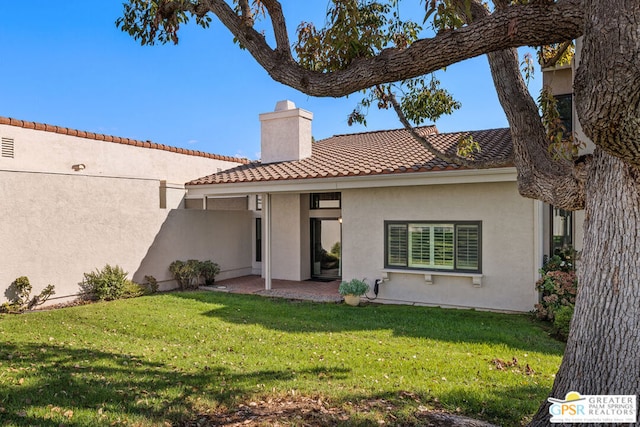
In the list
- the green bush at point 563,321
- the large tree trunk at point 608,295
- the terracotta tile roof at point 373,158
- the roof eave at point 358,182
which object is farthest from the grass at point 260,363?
the terracotta tile roof at point 373,158

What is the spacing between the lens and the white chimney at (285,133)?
16.5m

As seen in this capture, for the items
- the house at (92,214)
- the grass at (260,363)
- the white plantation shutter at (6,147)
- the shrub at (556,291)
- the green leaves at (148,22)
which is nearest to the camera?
the grass at (260,363)

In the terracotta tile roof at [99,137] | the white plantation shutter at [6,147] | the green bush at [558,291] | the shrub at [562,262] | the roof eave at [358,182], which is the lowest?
the green bush at [558,291]

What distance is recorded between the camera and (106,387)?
5230mm

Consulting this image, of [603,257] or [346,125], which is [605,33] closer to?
[603,257]

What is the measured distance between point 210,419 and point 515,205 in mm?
9166

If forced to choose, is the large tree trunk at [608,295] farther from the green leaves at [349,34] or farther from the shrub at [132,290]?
the shrub at [132,290]

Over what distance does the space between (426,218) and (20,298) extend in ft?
35.9

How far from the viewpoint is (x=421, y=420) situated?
4.44 m

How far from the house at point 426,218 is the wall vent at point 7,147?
541 centimetres

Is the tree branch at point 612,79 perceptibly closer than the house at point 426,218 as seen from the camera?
Yes

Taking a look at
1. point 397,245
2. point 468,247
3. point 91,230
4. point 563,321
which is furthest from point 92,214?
point 563,321

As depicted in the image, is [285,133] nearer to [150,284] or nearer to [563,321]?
[150,284]

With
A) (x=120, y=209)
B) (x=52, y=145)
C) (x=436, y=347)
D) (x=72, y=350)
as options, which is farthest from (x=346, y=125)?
(x=52, y=145)
